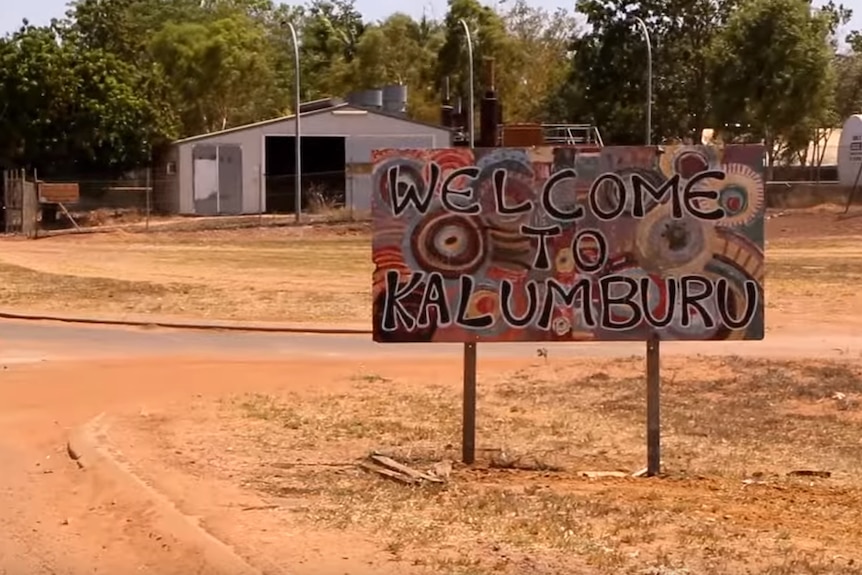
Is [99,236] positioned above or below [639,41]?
below

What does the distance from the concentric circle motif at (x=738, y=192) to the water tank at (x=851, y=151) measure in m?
51.0

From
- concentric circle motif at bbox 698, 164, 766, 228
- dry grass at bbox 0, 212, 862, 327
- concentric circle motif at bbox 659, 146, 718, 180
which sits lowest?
dry grass at bbox 0, 212, 862, 327

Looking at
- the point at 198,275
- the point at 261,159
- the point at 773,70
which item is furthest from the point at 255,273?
the point at 773,70

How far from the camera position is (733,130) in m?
64.9

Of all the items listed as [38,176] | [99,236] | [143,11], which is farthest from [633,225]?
[143,11]

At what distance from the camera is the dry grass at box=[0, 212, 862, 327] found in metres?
23.2

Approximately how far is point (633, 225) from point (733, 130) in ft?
187

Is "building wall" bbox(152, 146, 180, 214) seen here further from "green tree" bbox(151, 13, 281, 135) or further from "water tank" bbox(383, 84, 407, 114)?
"green tree" bbox(151, 13, 281, 135)

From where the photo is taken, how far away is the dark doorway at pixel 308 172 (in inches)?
2279

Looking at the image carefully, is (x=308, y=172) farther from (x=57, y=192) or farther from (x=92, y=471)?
(x=92, y=471)

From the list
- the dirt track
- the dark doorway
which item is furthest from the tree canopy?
the dirt track

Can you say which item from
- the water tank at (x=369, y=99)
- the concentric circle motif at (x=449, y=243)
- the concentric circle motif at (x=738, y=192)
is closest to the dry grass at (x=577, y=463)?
the concentric circle motif at (x=449, y=243)

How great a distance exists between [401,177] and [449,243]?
54 cm

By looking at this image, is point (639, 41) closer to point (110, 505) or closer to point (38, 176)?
point (38, 176)
